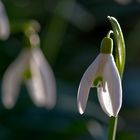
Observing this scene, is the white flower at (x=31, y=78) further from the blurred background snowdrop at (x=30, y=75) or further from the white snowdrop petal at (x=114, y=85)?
the white snowdrop petal at (x=114, y=85)

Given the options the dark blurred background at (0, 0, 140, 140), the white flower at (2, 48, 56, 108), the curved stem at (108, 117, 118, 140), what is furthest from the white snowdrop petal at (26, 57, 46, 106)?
the curved stem at (108, 117, 118, 140)

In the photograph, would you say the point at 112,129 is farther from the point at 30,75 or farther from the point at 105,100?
the point at 30,75

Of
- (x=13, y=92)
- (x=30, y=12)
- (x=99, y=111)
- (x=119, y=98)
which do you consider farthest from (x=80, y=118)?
(x=119, y=98)

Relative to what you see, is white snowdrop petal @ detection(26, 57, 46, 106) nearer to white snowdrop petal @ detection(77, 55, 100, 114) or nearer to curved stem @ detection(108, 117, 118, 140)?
white snowdrop petal @ detection(77, 55, 100, 114)

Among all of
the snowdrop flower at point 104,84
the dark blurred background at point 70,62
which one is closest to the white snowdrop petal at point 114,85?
the snowdrop flower at point 104,84

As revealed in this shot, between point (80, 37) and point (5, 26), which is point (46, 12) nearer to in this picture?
point (80, 37)

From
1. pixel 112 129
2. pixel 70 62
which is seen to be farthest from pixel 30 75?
pixel 70 62

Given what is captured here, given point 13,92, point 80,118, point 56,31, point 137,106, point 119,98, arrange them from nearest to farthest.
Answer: point 119,98
point 13,92
point 80,118
point 137,106
point 56,31

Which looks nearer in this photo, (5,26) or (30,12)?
(5,26)
